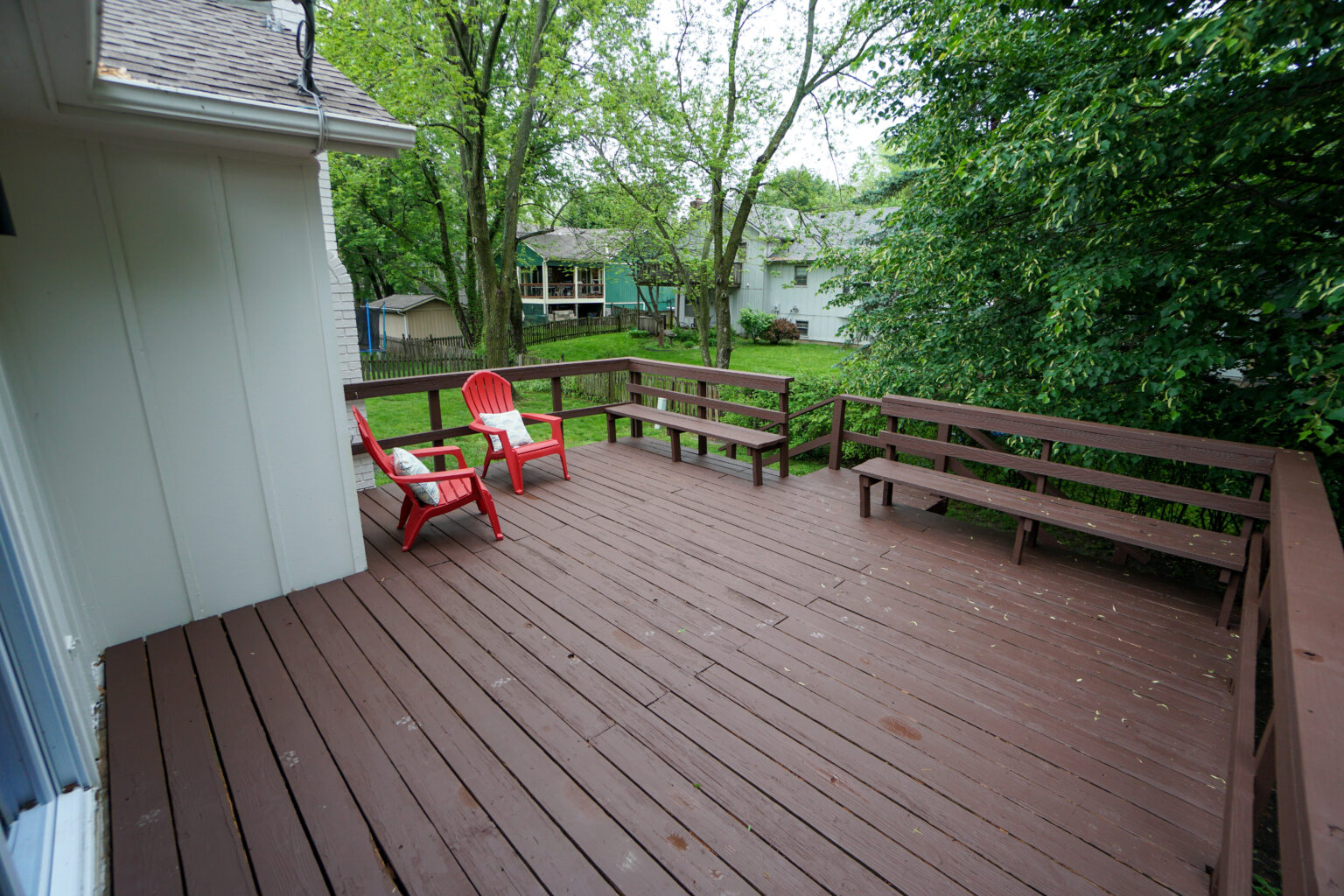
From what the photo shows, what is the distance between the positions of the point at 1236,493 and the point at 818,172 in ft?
30.1

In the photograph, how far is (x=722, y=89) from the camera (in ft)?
32.3

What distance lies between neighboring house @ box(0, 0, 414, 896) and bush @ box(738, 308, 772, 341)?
1788 cm

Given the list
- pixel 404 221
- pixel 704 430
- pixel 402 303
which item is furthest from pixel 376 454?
pixel 402 303

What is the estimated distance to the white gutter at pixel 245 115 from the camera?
210cm

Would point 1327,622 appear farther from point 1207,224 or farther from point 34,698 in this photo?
point 34,698

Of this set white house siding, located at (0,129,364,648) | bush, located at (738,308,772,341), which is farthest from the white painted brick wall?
bush, located at (738,308,772,341)

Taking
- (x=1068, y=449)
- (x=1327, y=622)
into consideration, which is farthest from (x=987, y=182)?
(x=1327, y=622)

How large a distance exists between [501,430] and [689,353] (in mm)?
14726

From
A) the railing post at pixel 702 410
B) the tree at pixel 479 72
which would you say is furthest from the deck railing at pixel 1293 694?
the tree at pixel 479 72

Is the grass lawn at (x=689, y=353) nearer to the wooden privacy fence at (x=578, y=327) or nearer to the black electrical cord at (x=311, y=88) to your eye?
the wooden privacy fence at (x=578, y=327)

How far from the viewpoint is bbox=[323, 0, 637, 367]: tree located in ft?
25.3

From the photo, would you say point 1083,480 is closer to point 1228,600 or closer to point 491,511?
point 1228,600

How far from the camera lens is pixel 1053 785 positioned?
6.22 ft

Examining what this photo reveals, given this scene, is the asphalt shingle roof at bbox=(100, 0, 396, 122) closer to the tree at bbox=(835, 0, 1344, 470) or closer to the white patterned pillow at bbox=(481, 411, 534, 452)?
the white patterned pillow at bbox=(481, 411, 534, 452)
